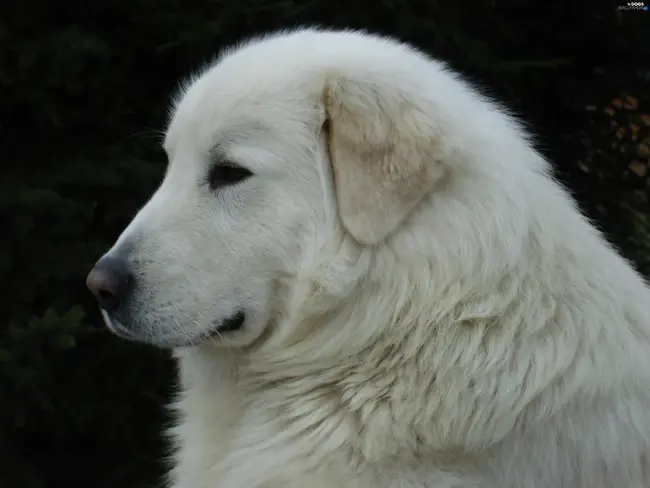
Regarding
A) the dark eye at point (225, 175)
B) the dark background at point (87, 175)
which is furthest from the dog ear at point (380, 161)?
the dark background at point (87, 175)

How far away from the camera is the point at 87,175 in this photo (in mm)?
4086

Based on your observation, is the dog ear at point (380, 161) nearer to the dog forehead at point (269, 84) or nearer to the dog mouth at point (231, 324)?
the dog forehead at point (269, 84)

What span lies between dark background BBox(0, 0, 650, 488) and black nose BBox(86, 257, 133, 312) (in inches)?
56.4

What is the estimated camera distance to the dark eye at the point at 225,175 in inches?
96.5

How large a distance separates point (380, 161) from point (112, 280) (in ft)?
2.81

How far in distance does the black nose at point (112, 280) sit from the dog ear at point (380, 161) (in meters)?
0.66

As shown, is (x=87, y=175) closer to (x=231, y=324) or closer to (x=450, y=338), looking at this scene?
(x=231, y=324)

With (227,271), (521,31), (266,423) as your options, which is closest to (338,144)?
(227,271)

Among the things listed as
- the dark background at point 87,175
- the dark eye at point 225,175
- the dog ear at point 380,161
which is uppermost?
the dog ear at point 380,161

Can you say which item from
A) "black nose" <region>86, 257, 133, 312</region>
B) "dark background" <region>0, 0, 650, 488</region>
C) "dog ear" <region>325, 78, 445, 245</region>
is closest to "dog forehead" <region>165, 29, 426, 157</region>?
"dog ear" <region>325, 78, 445, 245</region>

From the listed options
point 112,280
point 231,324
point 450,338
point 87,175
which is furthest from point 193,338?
point 87,175

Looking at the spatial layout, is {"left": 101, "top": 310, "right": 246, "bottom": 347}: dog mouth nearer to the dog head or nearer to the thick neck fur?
the dog head

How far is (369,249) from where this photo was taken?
2.39 m

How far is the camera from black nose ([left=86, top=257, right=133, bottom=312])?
237 cm
